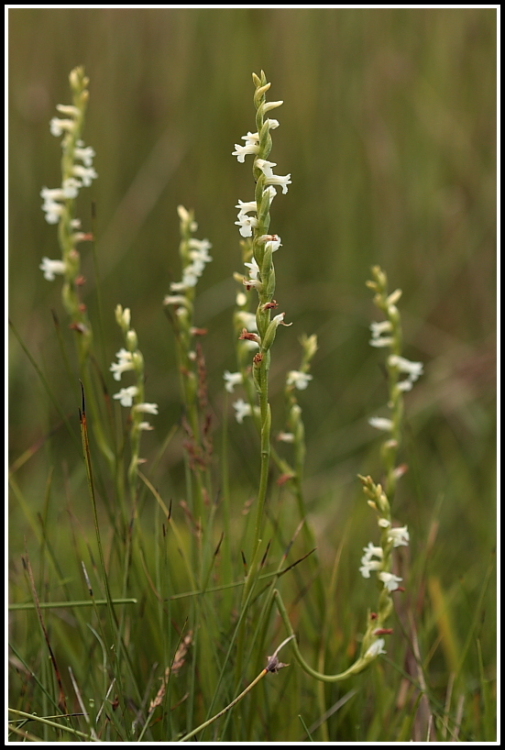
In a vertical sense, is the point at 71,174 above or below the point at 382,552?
above

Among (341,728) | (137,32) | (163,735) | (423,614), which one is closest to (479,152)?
(137,32)

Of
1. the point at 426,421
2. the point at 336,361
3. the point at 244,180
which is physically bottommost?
the point at 426,421

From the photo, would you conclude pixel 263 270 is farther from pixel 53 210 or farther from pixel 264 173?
pixel 53 210

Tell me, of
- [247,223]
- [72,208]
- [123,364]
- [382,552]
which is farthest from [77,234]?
[382,552]

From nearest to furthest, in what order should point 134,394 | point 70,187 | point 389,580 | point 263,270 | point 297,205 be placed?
Answer: point 263,270
point 389,580
point 134,394
point 70,187
point 297,205

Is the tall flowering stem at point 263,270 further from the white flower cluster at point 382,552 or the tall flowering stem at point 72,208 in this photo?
the tall flowering stem at point 72,208

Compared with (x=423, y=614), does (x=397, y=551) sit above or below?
above

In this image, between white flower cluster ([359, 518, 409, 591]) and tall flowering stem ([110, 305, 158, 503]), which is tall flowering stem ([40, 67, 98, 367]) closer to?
tall flowering stem ([110, 305, 158, 503])

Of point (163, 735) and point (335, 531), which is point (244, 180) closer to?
point (335, 531)

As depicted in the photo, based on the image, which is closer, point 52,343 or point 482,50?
point 52,343
